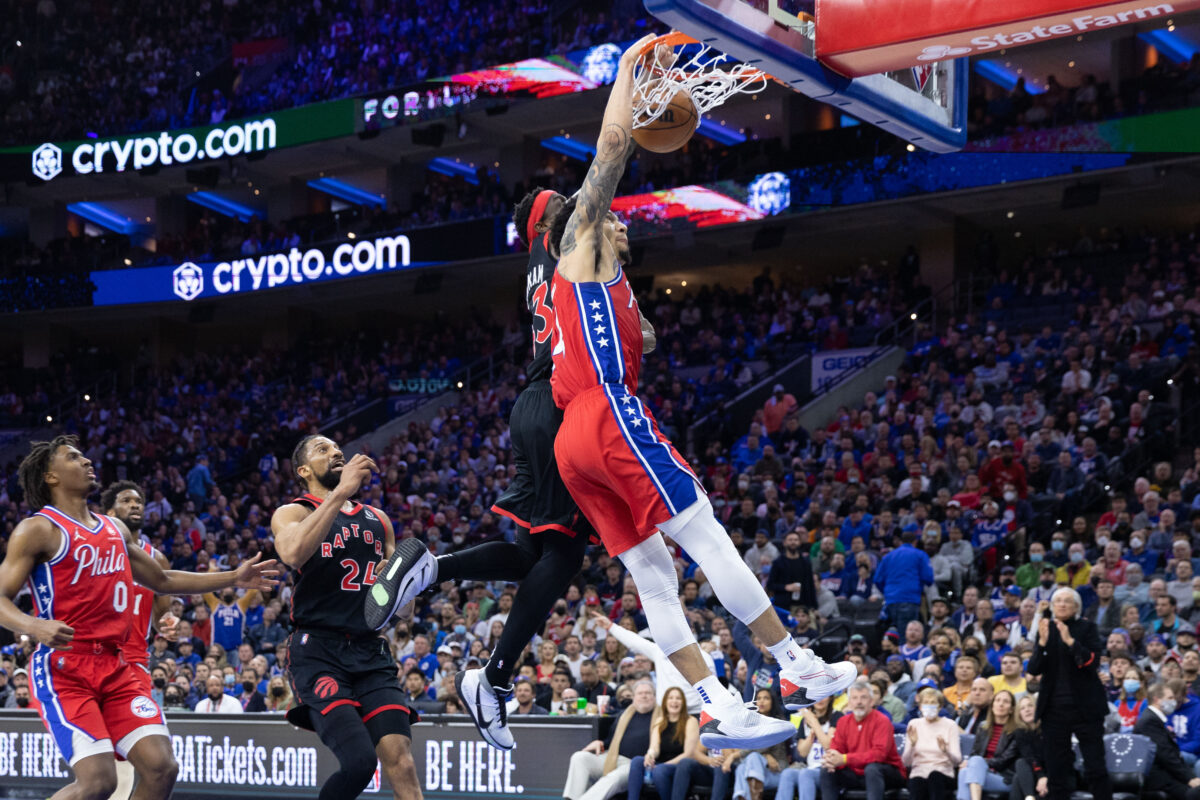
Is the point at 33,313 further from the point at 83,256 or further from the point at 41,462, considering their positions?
the point at 41,462

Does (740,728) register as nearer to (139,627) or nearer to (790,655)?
(790,655)

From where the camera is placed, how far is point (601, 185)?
236 inches

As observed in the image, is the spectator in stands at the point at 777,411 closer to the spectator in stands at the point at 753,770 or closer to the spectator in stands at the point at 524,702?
the spectator in stands at the point at 524,702

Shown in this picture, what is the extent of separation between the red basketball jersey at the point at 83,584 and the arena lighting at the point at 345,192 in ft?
98.3

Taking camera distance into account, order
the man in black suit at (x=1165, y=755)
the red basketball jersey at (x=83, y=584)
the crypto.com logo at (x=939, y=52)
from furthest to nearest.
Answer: the man in black suit at (x=1165, y=755), the red basketball jersey at (x=83, y=584), the crypto.com logo at (x=939, y=52)

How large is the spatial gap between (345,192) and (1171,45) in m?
20.5

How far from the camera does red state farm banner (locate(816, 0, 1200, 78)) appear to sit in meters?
6.52

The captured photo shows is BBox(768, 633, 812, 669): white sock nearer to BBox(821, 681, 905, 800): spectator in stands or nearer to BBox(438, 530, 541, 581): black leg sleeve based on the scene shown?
BBox(438, 530, 541, 581): black leg sleeve

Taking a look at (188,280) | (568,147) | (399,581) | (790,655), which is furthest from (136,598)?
(188,280)

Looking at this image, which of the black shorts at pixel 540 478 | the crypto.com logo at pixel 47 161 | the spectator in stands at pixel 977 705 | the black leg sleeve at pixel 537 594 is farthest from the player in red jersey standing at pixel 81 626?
the crypto.com logo at pixel 47 161

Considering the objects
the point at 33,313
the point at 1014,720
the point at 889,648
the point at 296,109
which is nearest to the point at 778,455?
the point at 889,648

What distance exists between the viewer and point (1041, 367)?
21219 millimetres

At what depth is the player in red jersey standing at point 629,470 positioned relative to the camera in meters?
5.89

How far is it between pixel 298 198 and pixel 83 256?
18.0 ft
